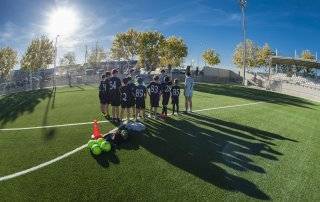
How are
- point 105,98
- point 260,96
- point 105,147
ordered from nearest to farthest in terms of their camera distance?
point 105,147
point 105,98
point 260,96

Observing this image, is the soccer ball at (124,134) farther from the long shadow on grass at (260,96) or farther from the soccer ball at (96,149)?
the long shadow on grass at (260,96)

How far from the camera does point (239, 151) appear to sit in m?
12.2

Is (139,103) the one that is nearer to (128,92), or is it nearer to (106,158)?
(128,92)

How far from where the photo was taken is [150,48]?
279ft

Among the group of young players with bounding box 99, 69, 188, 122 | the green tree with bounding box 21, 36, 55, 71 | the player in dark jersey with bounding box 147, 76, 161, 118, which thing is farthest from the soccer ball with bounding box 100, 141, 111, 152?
the green tree with bounding box 21, 36, 55, 71

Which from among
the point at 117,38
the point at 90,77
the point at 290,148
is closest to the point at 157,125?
the point at 290,148

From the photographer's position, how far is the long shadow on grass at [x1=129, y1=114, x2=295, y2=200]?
32.3ft

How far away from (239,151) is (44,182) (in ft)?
20.5

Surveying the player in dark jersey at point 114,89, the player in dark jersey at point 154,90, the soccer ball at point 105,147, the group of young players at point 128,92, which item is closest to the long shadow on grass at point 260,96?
the group of young players at point 128,92

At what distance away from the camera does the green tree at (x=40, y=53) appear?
7600 cm

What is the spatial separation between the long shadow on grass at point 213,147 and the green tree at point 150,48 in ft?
227

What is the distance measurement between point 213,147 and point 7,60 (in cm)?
8542

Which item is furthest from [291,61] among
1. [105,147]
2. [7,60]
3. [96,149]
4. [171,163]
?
[7,60]

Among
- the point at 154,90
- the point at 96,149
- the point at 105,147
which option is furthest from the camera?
the point at 154,90
